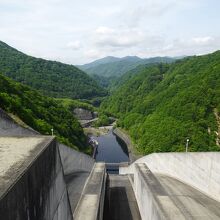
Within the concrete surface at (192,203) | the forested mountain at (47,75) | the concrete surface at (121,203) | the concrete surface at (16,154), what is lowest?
the concrete surface at (121,203)

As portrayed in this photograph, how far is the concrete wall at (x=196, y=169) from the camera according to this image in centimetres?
1573

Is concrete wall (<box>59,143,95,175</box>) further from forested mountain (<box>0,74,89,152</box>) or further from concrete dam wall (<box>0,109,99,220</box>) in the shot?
forested mountain (<box>0,74,89,152</box>)

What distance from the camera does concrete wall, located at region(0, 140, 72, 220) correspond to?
13.3ft

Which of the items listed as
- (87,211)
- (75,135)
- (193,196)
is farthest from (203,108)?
(87,211)

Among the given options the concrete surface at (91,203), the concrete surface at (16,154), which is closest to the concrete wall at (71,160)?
the concrete surface at (91,203)

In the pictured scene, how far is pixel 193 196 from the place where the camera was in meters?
17.1

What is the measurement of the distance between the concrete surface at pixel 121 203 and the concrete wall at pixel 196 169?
3588 mm

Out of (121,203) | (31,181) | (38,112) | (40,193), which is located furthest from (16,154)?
(38,112)

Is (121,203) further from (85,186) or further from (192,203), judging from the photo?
(192,203)

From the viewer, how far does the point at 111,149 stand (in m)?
82.7

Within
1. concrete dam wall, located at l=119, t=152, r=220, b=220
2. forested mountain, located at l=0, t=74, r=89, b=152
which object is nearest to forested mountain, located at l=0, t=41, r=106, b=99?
forested mountain, located at l=0, t=74, r=89, b=152

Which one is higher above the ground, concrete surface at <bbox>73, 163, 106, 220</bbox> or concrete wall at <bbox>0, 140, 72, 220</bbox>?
concrete wall at <bbox>0, 140, 72, 220</bbox>

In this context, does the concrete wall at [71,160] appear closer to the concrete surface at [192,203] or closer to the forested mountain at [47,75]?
the concrete surface at [192,203]

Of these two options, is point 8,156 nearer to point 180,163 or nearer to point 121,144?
point 180,163
